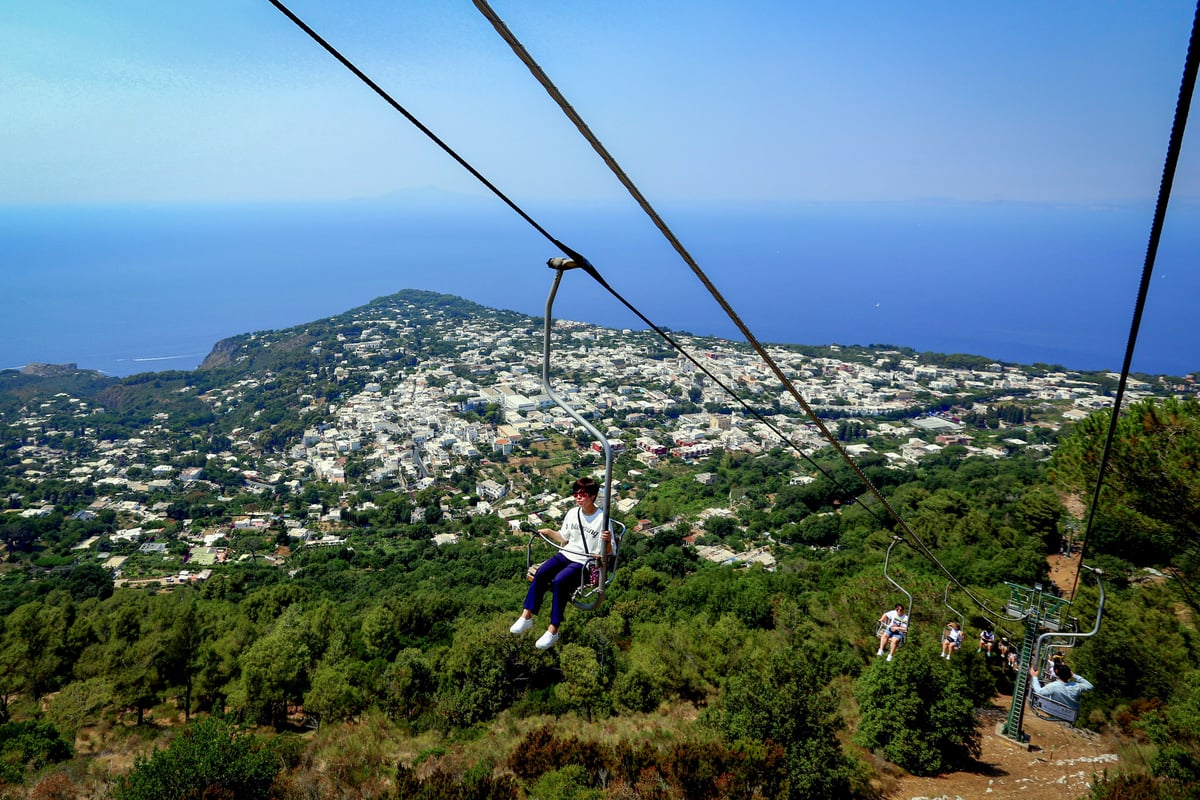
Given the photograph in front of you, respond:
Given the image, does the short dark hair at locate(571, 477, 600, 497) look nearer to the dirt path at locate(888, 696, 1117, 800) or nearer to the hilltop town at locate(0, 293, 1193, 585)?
the dirt path at locate(888, 696, 1117, 800)

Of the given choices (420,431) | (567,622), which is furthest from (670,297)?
(567,622)

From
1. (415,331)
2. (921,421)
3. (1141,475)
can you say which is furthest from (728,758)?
(415,331)

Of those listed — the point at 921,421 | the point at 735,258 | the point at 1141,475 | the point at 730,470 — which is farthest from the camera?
the point at 735,258

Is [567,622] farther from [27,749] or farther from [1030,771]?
[27,749]

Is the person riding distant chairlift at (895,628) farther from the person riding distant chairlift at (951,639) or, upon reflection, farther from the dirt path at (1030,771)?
the dirt path at (1030,771)

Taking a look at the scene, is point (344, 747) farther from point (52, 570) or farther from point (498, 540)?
point (52, 570)

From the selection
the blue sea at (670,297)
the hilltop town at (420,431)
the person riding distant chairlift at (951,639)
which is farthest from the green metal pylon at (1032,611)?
the blue sea at (670,297)

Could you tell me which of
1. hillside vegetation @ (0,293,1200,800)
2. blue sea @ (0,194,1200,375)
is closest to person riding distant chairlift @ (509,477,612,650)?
hillside vegetation @ (0,293,1200,800)
